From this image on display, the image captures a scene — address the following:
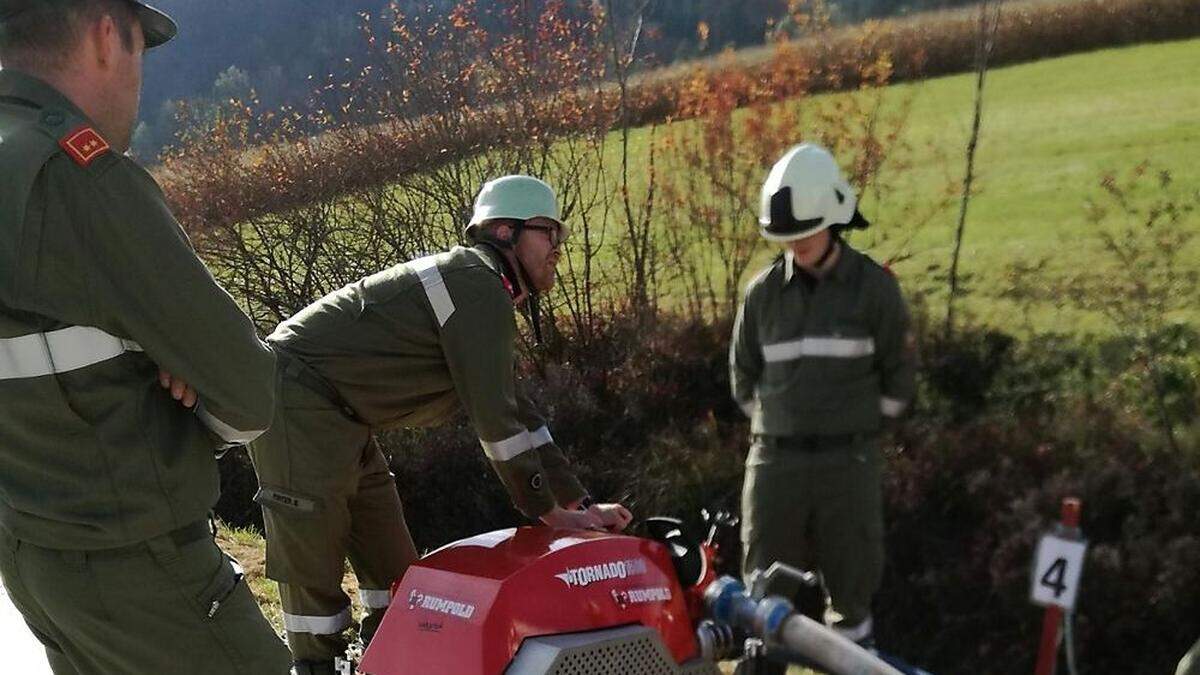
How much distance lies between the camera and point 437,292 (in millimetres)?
3775

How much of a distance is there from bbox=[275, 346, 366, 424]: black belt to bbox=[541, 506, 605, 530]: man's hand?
91 cm

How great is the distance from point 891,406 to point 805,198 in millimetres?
840

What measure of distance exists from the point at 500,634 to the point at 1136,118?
698 cm

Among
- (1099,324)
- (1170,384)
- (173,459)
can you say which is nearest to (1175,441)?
(1170,384)

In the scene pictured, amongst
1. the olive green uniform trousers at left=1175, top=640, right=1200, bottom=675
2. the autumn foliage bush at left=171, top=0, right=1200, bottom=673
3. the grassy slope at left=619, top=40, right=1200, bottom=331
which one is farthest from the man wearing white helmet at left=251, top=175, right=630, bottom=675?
the grassy slope at left=619, top=40, right=1200, bottom=331

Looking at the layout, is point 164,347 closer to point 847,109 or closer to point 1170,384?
point 1170,384

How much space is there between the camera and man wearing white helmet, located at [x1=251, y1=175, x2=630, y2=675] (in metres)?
3.72

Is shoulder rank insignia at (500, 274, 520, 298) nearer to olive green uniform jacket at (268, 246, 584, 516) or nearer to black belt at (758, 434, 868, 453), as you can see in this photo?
olive green uniform jacket at (268, 246, 584, 516)

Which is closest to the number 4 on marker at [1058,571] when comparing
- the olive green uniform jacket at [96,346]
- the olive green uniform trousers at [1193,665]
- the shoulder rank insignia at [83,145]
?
the olive green uniform trousers at [1193,665]

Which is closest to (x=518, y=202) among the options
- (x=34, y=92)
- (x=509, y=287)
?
(x=509, y=287)

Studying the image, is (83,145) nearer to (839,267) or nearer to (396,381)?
(396,381)

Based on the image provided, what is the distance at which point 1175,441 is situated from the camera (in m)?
6.29

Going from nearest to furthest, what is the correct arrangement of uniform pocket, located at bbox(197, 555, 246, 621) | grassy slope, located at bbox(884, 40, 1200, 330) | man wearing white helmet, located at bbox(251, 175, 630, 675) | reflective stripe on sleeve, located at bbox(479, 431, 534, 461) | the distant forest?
uniform pocket, located at bbox(197, 555, 246, 621)
reflective stripe on sleeve, located at bbox(479, 431, 534, 461)
man wearing white helmet, located at bbox(251, 175, 630, 675)
grassy slope, located at bbox(884, 40, 1200, 330)
the distant forest

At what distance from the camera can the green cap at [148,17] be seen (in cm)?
222
